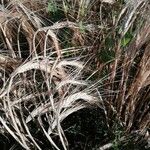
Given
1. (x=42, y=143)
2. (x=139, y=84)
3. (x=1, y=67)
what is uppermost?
(x=1, y=67)

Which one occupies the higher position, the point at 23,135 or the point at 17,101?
Result: the point at 17,101

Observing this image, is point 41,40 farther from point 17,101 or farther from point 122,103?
point 122,103

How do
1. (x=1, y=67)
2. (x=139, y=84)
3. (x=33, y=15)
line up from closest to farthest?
1. (x=139, y=84)
2. (x=1, y=67)
3. (x=33, y=15)

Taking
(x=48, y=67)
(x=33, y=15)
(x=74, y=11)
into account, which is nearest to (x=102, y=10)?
(x=74, y=11)

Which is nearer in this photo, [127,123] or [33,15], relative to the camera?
[127,123]

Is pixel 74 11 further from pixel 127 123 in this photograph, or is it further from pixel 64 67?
pixel 127 123

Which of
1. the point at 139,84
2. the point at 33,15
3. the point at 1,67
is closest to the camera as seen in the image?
the point at 139,84

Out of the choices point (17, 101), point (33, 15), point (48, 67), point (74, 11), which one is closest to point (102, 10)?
point (74, 11)
